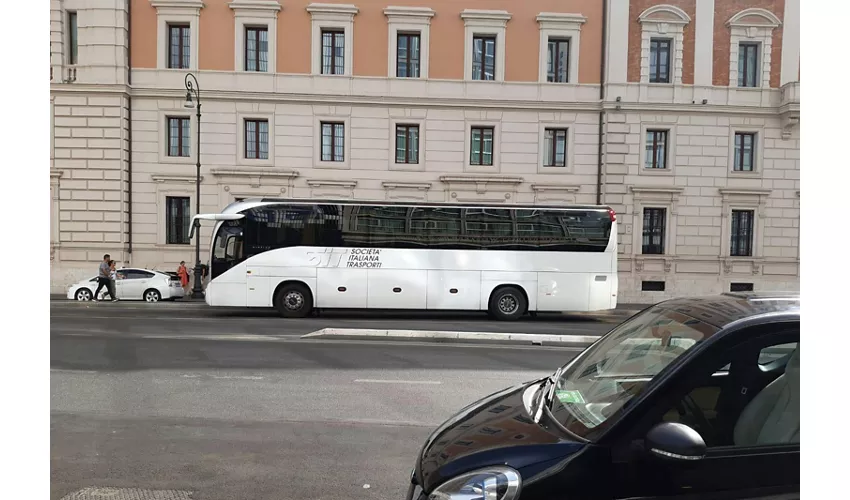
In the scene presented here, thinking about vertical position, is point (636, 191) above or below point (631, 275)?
above

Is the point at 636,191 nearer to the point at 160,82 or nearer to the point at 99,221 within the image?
the point at 160,82

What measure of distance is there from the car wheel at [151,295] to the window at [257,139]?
704 cm

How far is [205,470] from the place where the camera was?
421 centimetres

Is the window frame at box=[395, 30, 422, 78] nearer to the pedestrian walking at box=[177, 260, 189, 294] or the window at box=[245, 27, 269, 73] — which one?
the window at box=[245, 27, 269, 73]

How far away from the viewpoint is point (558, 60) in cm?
2252

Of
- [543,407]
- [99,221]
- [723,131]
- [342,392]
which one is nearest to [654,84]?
[723,131]

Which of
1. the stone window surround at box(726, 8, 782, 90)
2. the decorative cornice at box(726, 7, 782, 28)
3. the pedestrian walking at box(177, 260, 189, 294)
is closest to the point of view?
the decorative cornice at box(726, 7, 782, 28)

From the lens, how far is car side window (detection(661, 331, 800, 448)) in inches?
92.6

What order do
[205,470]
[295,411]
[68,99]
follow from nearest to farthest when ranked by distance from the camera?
[205,470]
[295,411]
[68,99]

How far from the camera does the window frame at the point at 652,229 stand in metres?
22.1

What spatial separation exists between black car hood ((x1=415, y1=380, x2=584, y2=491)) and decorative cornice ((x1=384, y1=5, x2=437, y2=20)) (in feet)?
71.5

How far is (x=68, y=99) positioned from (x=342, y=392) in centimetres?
2192

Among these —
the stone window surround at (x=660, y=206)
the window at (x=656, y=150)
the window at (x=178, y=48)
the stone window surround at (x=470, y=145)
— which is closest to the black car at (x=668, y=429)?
the stone window surround at (x=470, y=145)

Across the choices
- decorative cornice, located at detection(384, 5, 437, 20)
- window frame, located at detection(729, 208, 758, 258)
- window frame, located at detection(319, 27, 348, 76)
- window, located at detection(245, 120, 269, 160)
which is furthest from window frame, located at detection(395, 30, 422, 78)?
window frame, located at detection(729, 208, 758, 258)
